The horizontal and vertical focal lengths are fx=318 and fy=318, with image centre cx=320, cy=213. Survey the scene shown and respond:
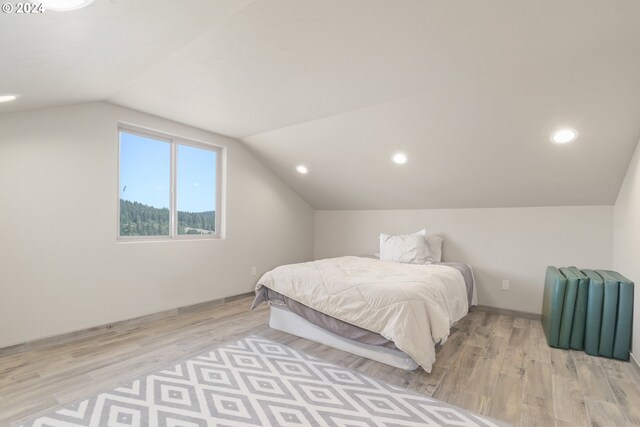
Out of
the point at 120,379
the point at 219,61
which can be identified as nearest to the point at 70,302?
the point at 120,379

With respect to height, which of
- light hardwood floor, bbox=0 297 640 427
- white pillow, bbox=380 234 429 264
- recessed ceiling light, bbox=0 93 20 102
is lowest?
light hardwood floor, bbox=0 297 640 427

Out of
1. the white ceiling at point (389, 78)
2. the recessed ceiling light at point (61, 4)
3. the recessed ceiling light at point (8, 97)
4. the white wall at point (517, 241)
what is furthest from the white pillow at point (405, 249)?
the recessed ceiling light at point (8, 97)

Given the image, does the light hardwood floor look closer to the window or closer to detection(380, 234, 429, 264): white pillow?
detection(380, 234, 429, 264): white pillow

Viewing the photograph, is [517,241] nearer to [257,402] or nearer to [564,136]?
[564,136]

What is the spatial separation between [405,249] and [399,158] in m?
1.17

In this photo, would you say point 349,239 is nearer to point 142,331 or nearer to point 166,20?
point 142,331

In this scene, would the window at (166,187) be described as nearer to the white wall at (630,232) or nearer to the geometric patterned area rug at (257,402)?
the geometric patterned area rug at (257,402)

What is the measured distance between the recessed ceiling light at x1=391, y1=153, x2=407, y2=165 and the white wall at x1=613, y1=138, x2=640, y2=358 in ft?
6.36

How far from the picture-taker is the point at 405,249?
160 inches

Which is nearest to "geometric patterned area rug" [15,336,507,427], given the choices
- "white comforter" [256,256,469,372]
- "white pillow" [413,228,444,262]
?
"white comforter" [256,256,469,372]

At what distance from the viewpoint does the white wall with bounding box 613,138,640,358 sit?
245 centimetres

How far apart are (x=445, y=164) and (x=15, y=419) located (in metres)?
3.93

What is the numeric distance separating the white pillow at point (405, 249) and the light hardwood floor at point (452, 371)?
3.12 feet

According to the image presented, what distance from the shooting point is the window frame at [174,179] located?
11.0ft
